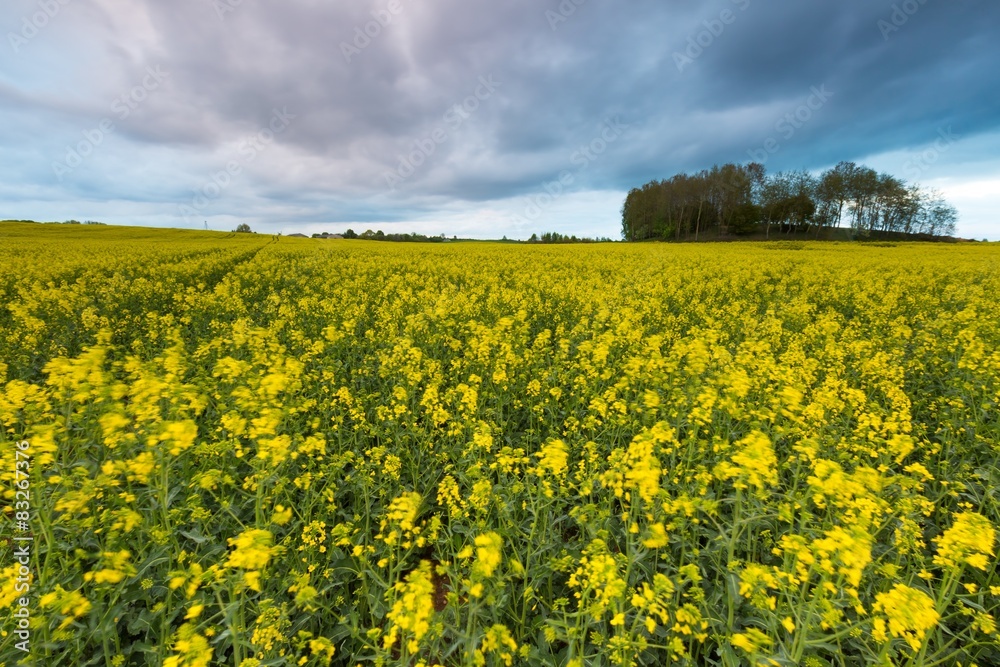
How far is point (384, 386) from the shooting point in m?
5.91

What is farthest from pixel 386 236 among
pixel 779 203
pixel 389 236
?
pixel 779 203

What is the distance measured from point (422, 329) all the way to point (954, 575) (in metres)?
6.76

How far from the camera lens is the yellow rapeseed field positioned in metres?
2.30

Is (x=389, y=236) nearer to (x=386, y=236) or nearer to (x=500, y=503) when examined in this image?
(x=386, y=236)

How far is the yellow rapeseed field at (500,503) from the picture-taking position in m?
2.30

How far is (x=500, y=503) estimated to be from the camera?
9.96 feet

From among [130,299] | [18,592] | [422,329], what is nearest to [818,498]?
[18,592]

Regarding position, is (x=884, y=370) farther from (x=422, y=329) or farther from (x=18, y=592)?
(x=18, y=592)

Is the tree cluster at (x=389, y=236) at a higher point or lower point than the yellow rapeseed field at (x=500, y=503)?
higher

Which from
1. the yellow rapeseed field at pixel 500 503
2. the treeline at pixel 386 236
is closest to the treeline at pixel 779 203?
the treeline at pixel 386 236

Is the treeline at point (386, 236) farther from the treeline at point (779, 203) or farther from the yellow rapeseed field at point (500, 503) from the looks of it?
the yellow rapeseed field at point (500, 503)

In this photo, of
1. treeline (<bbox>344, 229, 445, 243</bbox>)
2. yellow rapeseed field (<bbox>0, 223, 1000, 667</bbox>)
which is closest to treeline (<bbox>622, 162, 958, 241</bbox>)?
treeline (<bbox>344, 229, 445, 243</bbox>)

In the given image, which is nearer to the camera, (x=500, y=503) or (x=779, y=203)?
(x=500, y=503)

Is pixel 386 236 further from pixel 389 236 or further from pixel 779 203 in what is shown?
pixel 779 203
